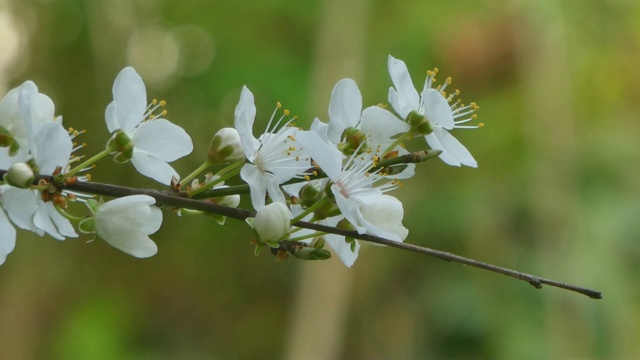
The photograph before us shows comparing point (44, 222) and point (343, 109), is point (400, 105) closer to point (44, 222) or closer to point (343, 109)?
point (343, 109)

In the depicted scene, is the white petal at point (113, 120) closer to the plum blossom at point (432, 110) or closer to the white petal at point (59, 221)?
the white petal at point (59, 221)

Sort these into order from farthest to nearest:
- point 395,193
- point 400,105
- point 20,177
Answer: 1. point 395,193
2. point 400,105
3. point 20,177

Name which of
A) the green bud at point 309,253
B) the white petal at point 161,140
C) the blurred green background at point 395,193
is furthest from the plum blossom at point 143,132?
the blurred green background at point 395,193

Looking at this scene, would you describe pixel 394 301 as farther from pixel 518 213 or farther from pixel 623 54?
pixel 623 54

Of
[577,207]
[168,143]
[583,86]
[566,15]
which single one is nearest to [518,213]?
[577,207]

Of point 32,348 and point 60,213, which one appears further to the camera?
point 32,348

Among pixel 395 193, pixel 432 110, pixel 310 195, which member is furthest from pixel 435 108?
pixel 395 193
